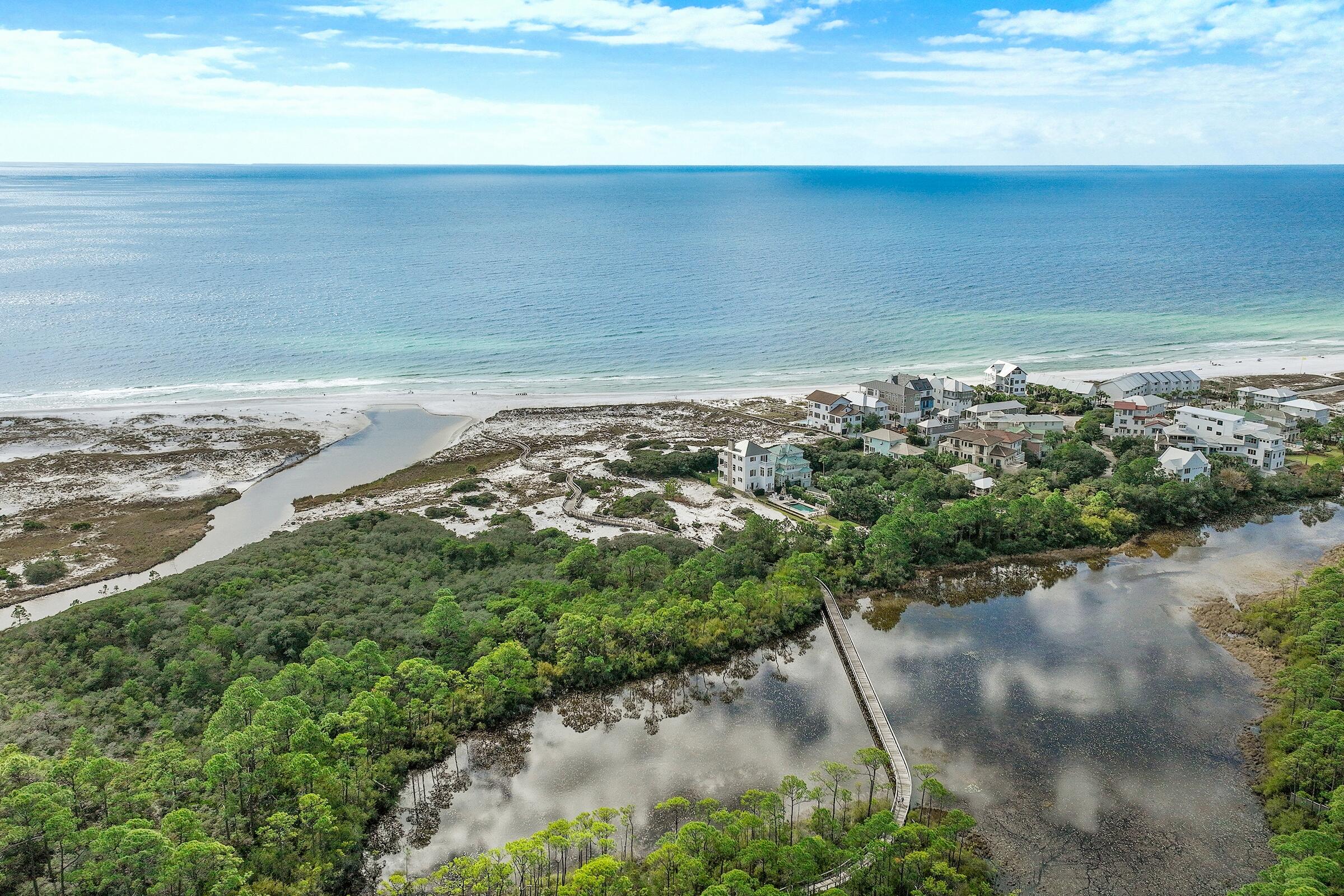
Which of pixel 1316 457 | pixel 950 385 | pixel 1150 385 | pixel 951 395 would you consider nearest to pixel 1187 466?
pixel 1316 457

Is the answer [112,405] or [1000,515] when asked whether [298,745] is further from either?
[112,405]

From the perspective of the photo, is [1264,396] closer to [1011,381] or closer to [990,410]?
[1011,381]

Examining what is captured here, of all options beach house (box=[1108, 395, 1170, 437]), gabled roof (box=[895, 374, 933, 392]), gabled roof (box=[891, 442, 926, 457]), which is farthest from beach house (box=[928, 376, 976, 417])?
beach house (box=[1108, 395, 1170, 437])

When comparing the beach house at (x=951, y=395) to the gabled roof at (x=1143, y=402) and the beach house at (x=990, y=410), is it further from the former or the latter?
the gabled roof at (x=1143, y=402)

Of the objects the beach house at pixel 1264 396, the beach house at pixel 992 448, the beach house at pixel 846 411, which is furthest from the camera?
the beach house at pixel 846 411

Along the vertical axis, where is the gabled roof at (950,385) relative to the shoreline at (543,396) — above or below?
above

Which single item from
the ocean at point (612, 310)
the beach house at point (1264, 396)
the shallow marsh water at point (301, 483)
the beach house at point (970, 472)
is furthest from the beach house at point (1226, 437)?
the shallow marsh water at point (301, 483)

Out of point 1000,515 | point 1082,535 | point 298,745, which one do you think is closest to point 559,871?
point 298,745
